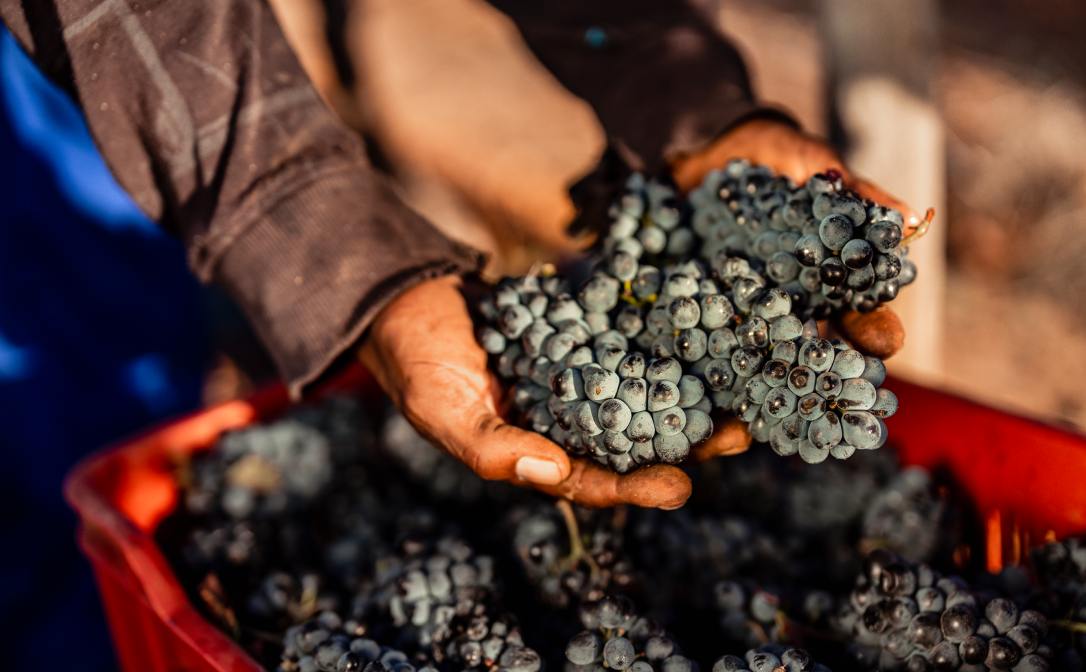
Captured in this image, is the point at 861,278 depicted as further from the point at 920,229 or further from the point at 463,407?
the point at 463,407

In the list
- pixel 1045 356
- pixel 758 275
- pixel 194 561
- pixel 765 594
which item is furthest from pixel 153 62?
pixel 1045 356

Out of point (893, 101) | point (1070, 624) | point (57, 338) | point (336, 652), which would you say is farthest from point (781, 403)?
point (57, 338)

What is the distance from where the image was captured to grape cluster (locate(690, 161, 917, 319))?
3.31 feet

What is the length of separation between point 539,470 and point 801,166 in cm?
80

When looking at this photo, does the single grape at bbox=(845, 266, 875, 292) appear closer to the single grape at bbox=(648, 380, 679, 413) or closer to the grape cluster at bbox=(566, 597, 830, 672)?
the single grape at bbox=(648, 380, 679, 413)

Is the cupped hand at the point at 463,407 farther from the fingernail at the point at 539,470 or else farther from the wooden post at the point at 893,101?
the wooden post at the point at 893,101

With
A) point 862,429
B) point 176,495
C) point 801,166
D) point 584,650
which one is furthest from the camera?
point 176,495

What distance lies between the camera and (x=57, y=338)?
210 centimetres

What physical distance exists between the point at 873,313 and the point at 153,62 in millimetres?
1217

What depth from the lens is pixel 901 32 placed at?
6.42 ft

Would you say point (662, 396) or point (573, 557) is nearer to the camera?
point (662, 396)

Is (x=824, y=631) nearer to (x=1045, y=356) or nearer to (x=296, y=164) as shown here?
(x=296, y=164)

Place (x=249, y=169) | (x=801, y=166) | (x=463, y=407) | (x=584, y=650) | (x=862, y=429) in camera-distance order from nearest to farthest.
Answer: (x=862, y=429) < (x=584, y=650) < (x=463, y=407) < (x=249, y=169) < (x=801, y=166)

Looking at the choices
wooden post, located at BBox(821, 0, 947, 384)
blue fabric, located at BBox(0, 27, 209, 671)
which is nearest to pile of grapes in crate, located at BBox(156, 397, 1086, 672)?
wooden post, located at BBox(821, 0, 947, 384)
